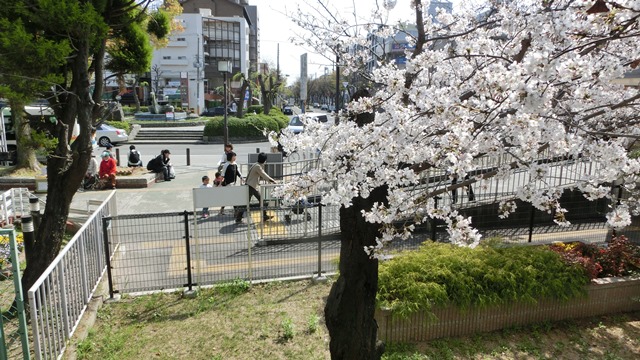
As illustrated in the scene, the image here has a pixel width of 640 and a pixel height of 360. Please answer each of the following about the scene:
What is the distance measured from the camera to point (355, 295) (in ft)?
12.4

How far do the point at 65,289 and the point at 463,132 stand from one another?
4.09 meters

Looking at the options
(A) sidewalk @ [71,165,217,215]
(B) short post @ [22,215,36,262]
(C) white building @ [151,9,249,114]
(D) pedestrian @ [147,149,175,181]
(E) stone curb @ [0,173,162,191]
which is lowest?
(A) sidewalk @ [71,165,217,215]

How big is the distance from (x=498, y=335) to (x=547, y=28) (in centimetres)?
350

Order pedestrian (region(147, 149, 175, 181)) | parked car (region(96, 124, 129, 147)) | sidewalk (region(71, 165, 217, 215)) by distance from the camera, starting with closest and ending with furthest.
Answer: sidewalk (region(71, 165, 217, 215)) < pedestrian (region(147, 149, 175, 181)) < parked car (region(96, 124, 129, 147))

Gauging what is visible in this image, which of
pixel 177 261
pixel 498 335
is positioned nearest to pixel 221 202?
pixel 177 261

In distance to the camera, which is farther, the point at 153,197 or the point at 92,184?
the point at 92,184

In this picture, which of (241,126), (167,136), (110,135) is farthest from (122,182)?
(167,136)

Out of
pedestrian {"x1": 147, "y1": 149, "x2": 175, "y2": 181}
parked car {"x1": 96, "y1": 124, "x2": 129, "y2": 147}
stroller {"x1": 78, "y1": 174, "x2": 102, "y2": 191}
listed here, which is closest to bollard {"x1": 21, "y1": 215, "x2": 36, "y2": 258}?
stroller {"x1": 78, "y1": 174, "x2": 102, "y2": 191}

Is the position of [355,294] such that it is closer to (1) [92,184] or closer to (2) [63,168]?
(2) [63,168]

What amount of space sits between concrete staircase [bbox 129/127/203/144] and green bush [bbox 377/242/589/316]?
2425 centimetres

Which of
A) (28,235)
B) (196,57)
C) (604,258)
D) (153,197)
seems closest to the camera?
(28,235)

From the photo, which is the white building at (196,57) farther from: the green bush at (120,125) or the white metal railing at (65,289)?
the white metal railing at (65,289)

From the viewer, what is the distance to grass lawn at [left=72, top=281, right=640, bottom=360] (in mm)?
4703

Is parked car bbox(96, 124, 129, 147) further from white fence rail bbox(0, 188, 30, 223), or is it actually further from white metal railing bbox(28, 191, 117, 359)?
white metal railing bbox(28, 191, 117, 359)
